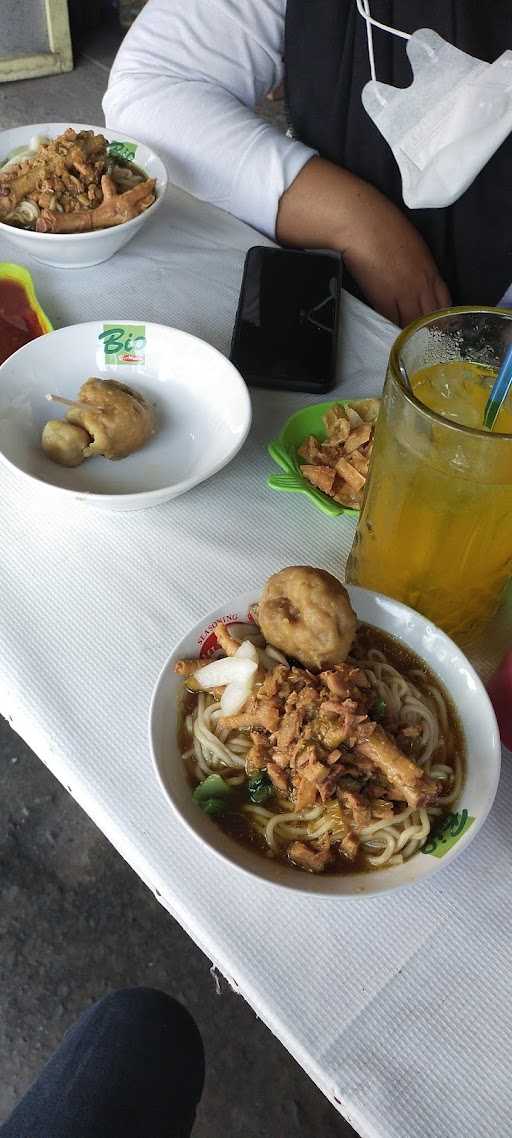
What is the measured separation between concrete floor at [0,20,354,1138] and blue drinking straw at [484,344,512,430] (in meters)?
1.07

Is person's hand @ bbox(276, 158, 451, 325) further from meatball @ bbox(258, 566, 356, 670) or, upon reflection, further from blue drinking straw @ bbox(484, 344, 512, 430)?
meatball @ bbox(258, 566, 356, 670)

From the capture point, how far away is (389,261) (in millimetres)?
1291

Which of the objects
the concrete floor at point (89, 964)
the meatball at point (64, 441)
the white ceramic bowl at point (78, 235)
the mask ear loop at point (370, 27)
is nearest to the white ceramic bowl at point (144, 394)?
the meatball at point (64, 441)

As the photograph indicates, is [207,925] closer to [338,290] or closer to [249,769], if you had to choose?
[249,769]

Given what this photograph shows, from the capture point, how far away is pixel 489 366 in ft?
2.45

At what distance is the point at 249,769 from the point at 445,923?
0.66ft

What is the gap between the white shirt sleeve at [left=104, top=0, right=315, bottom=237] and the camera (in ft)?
4.25

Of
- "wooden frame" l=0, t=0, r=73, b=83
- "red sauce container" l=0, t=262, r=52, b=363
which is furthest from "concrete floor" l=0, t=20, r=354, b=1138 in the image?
"wooden frame" l=0, t=0, r=73, b=83

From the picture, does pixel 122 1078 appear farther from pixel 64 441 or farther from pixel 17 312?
pixel 17 312

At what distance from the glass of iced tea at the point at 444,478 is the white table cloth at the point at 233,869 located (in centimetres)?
13

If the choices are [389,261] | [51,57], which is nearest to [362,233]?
[389,261]

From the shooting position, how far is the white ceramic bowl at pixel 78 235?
112 cm

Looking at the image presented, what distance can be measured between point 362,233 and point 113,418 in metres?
0.61

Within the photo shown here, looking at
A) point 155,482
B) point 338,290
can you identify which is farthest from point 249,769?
point 338,290
